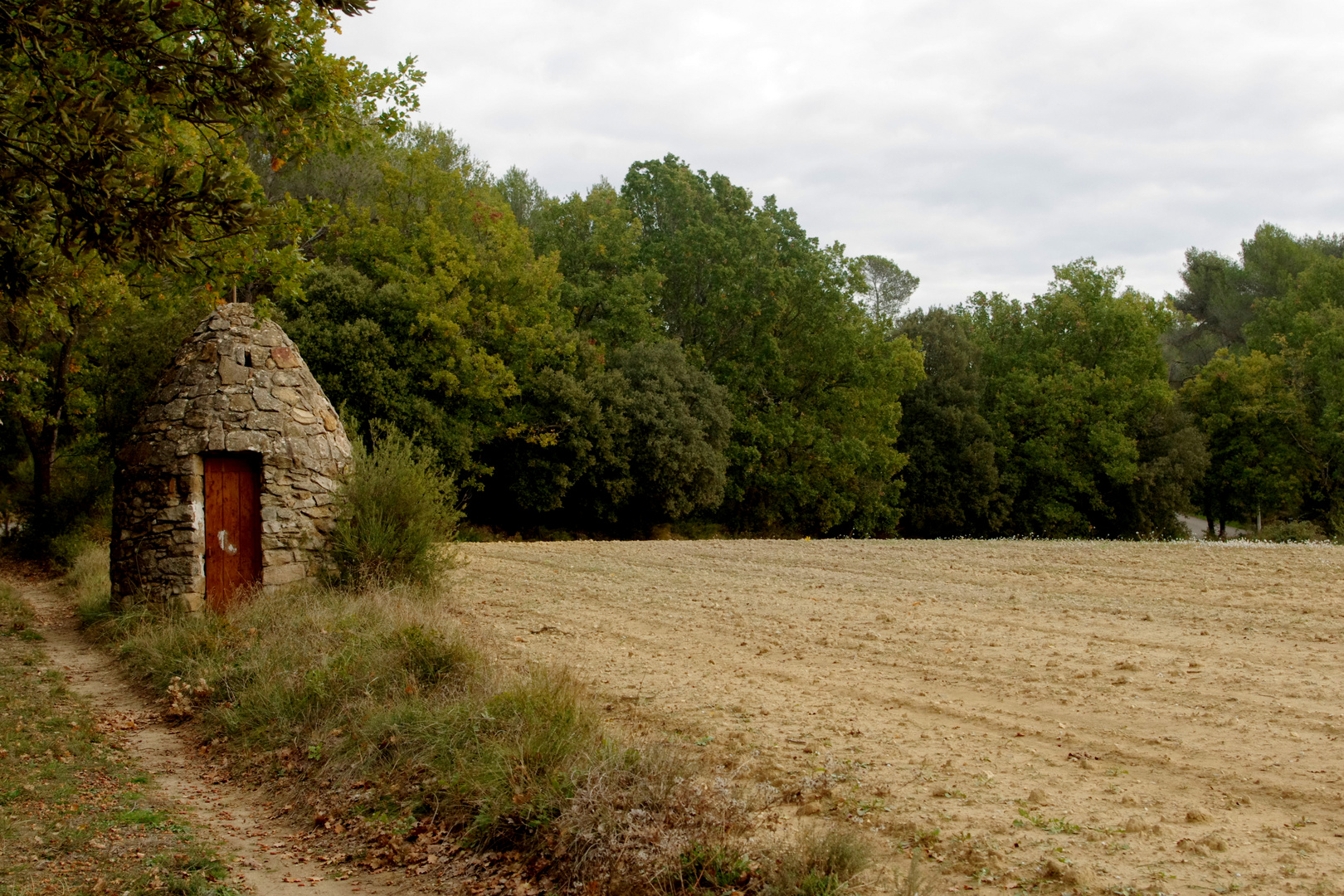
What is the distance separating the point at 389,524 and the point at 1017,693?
734cm

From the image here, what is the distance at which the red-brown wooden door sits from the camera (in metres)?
11.4

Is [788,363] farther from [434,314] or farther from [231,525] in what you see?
[231,525]

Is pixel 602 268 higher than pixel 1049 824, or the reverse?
pixel 602 268

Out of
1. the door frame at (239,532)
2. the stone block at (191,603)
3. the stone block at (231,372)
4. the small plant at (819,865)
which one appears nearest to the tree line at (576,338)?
the stone block at (231,372)

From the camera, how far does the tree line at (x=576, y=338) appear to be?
7.46 meters

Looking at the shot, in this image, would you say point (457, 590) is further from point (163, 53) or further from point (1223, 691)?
point (1223, 691)

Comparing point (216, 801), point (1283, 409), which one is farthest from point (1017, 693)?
point (1283, 409)

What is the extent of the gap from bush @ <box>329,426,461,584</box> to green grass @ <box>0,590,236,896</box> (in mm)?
3496

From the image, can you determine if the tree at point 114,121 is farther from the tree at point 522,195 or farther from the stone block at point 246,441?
the tree at point 522,195

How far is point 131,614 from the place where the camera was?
444 inches

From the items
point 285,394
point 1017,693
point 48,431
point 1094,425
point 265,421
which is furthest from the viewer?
point 1094,425

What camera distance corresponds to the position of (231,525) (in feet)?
37.8

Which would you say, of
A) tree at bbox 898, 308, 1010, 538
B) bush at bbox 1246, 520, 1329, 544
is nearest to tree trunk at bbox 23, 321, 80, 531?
tree at bbox 898, 308, 1010, 538

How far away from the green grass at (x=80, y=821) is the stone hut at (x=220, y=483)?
9.25 ft
